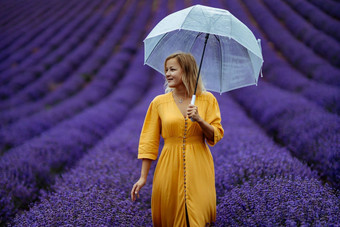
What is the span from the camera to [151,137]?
162cm

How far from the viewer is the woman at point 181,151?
59.0 inches

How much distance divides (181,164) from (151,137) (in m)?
0.25

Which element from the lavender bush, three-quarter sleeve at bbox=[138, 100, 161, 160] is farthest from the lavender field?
three-quarter sleeve at bbox=[138, 100, 161, 160]

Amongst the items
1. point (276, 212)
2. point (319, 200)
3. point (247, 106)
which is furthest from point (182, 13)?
point (247, 106)

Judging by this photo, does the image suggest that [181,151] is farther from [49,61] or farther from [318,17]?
[49,61]

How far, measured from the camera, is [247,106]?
277 inches

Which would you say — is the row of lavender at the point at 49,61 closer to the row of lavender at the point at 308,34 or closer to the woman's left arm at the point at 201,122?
the woman's left arm at the point at 201,122

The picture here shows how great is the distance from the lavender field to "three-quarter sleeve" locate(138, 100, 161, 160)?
0.52 metres

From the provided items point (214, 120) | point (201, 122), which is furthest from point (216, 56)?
point (201, 122)

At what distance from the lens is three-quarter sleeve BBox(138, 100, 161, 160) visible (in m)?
1.59

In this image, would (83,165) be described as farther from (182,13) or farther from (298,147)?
(298,147)

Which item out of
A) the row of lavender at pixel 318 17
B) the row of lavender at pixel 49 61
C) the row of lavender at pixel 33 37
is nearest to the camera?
the row of lavender at pixel 318 17

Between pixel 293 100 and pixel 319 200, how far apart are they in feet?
12.2

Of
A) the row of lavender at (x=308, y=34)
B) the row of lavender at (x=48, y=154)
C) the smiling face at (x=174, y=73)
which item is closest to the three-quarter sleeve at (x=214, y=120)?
the smiling face at (x=174, y=73)
